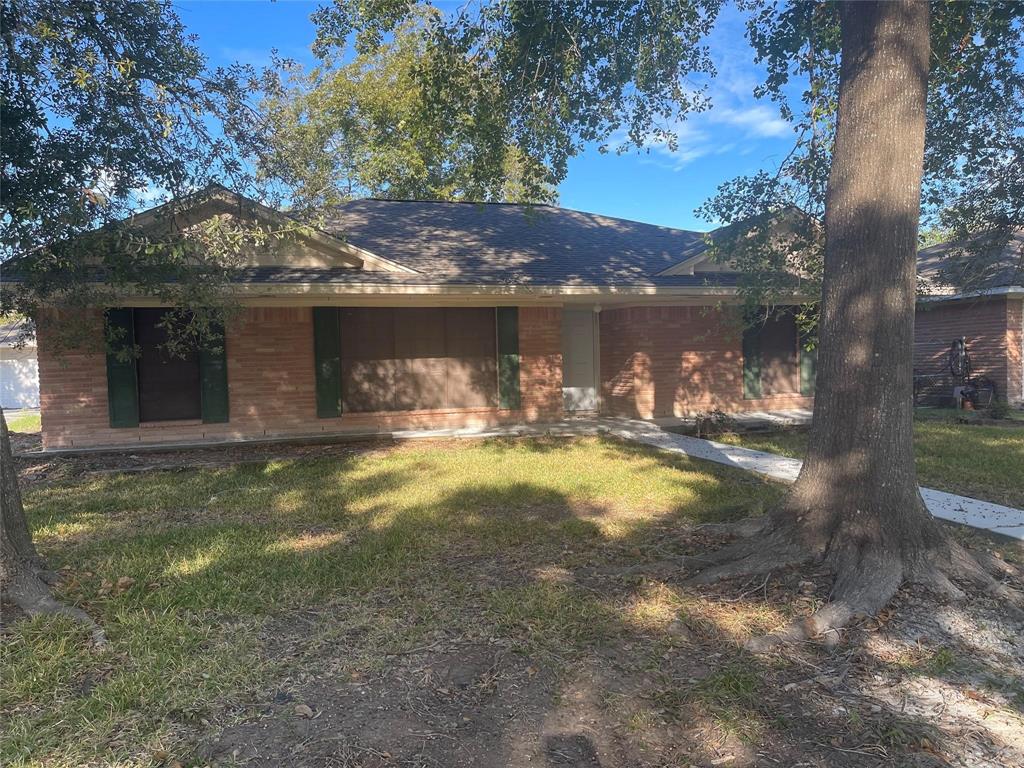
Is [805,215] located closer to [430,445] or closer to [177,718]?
[430,445]

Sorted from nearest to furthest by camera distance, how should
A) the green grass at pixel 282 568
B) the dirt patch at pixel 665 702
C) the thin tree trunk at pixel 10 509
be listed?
the dirt patch at pixel 665 702 < the green grass at pixel 282 568 < the thin tree trunk at pixel 10 509

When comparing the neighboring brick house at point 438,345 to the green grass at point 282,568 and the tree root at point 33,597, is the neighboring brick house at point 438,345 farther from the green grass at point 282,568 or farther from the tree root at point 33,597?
the tree root at point 33,597

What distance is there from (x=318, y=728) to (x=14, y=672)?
1.67 meters

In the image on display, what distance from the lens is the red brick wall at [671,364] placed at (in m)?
12.6

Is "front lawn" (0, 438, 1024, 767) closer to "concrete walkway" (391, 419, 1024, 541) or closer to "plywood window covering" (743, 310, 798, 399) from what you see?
"concrete walkway" (391, 419, 1024, 541)

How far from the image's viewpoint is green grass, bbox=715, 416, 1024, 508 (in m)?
6.97

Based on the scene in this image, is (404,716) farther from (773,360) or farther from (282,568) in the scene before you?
(773,360)

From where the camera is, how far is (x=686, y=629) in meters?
3.71

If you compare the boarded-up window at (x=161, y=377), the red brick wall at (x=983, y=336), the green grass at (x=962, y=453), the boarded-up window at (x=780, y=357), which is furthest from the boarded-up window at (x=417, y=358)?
the red brick wall at (x=983, y=336)

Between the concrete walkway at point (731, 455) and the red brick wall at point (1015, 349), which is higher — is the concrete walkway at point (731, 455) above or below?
below

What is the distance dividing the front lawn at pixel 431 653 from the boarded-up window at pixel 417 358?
520 centimetres

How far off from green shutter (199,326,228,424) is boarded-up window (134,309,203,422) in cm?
12

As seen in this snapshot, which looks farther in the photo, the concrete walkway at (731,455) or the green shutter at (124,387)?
the green shutter at (124,387)

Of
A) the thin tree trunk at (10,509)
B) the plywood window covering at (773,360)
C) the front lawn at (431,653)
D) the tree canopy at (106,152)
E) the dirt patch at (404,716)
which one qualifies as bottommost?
the dirt patch at (404,716)
